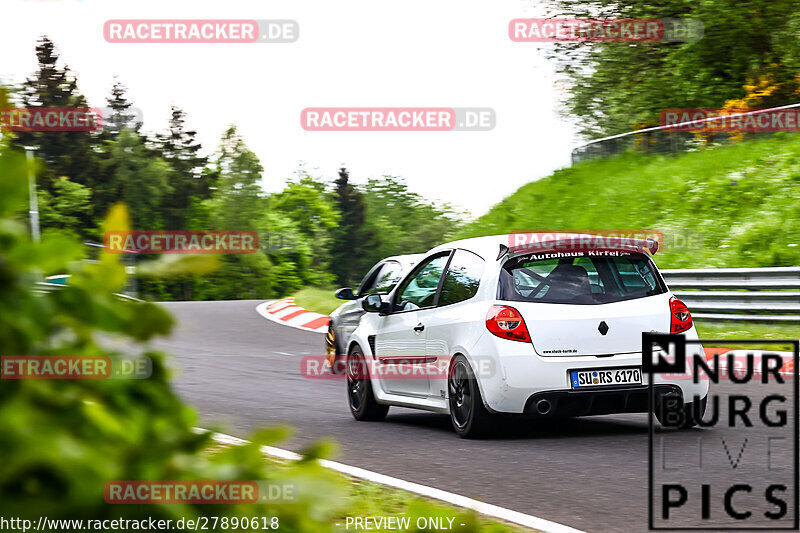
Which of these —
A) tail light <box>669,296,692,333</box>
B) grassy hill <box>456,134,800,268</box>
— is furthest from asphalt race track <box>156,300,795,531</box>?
grassy hill <box>456,134,800,268</box>

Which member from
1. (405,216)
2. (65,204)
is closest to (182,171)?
(65,204)

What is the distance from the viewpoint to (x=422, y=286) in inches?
394

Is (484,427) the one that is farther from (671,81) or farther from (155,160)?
(155,160)


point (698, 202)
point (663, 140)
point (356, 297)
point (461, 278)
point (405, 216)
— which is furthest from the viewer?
point (405, 216)

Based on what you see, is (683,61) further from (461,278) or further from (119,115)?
(119,115)

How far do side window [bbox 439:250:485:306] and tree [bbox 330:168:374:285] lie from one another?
116113mm

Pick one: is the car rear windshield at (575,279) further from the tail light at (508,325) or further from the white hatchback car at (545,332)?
the tail light at (508,325)

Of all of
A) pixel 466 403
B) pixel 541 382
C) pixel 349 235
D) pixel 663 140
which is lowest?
pixel 466 403

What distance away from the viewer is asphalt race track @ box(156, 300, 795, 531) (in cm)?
614

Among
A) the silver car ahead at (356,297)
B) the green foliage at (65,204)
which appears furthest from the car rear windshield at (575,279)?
the green foliage at (65,204)

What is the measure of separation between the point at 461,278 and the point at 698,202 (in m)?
17.4

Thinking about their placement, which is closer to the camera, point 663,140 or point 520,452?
point 520,452

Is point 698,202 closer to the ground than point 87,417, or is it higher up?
higher up

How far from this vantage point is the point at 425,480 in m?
6.92
